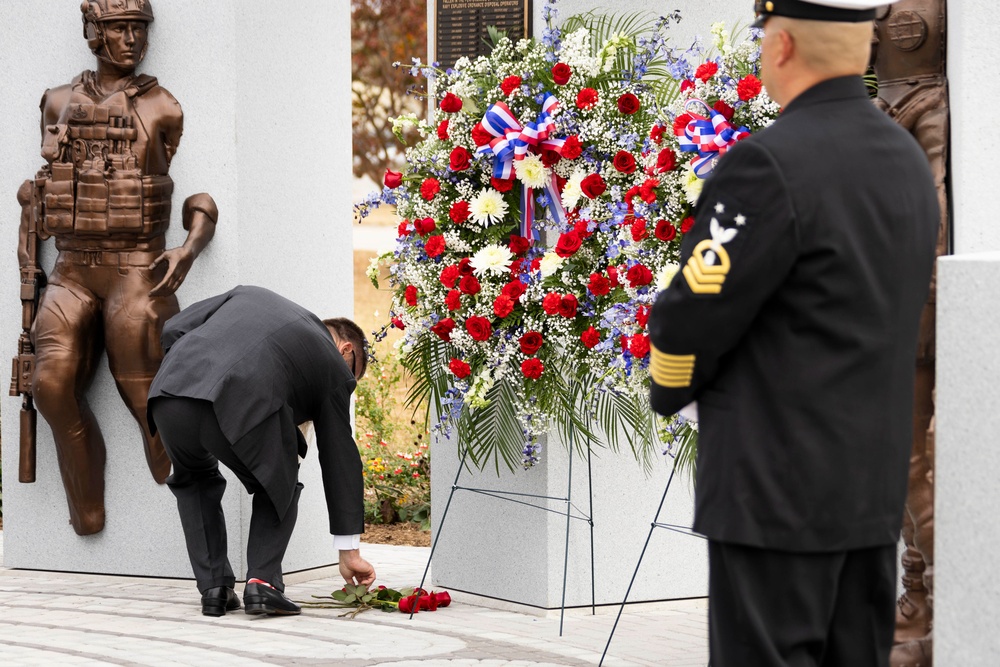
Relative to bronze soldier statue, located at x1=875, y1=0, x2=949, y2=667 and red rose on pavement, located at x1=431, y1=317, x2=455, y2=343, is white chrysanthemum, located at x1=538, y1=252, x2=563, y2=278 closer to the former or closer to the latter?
red rose on pavement, located at x1=431, y1=317, x2=455, y2=343

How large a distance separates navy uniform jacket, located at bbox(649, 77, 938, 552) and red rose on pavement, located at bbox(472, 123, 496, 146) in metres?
2.73

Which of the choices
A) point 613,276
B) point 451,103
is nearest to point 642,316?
point 613,276

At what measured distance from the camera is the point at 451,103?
5184 mm

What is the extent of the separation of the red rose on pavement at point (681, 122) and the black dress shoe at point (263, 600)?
8.60 ft

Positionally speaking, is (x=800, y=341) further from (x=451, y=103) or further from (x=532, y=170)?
(x=451, y=103)

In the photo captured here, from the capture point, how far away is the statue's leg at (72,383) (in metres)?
6.42

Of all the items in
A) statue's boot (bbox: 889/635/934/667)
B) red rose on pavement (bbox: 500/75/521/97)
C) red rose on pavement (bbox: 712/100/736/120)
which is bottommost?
statue's boot (bbox: 889/635/934/667)

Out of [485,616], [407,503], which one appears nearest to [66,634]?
[485,616]

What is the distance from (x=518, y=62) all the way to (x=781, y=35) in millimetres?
2880

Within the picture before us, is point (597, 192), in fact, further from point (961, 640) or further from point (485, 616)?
point (961, 640)

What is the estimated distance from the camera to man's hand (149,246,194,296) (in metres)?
6.27

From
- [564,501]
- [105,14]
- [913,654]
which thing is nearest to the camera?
[913,654]

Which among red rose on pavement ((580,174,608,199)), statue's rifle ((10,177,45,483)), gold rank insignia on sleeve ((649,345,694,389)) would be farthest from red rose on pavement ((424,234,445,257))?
gold rank insignia on sleeve ((649,345,694,389))

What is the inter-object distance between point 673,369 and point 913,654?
2157 mm
